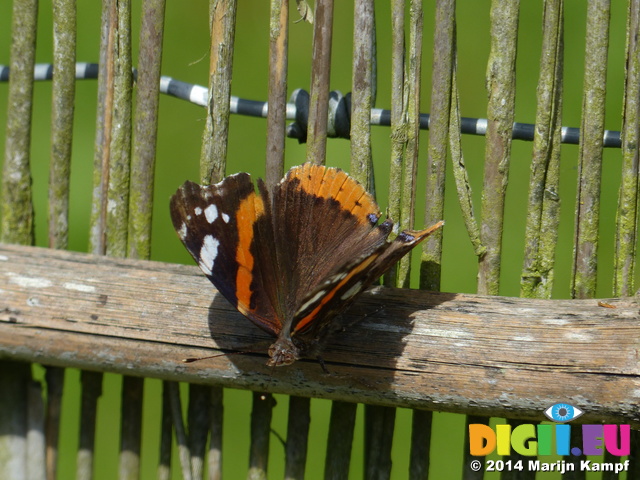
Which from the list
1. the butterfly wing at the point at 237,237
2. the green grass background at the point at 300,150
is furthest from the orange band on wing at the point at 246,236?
the green grass background at the point at 300,150

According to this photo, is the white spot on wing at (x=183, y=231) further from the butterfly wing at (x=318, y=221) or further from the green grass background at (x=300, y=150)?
the green grass background at (x=300, y=150)

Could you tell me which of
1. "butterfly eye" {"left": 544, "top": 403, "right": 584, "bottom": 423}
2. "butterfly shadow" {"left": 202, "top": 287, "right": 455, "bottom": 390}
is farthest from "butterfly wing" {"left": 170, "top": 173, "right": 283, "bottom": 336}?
"butterfly eye" {"left": 544, "top": 403, "right": 584, "bottom": 423}

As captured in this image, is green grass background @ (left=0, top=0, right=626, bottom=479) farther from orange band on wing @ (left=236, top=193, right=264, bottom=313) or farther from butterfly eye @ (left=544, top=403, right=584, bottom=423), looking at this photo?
orange band on wing @ (left=236, top=193, right=264, bottom=313)

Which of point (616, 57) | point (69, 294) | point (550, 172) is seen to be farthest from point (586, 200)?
point (616, 57)

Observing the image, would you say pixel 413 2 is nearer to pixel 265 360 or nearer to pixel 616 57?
pixel 265 360

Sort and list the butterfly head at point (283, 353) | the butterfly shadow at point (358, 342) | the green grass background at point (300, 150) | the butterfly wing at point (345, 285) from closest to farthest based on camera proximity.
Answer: the butterfly wing at point (345, 285) → the butterfly head at point (283, 353) → the butterfly shadow at point (358, 342) → the green grass background at point (300, 150)
